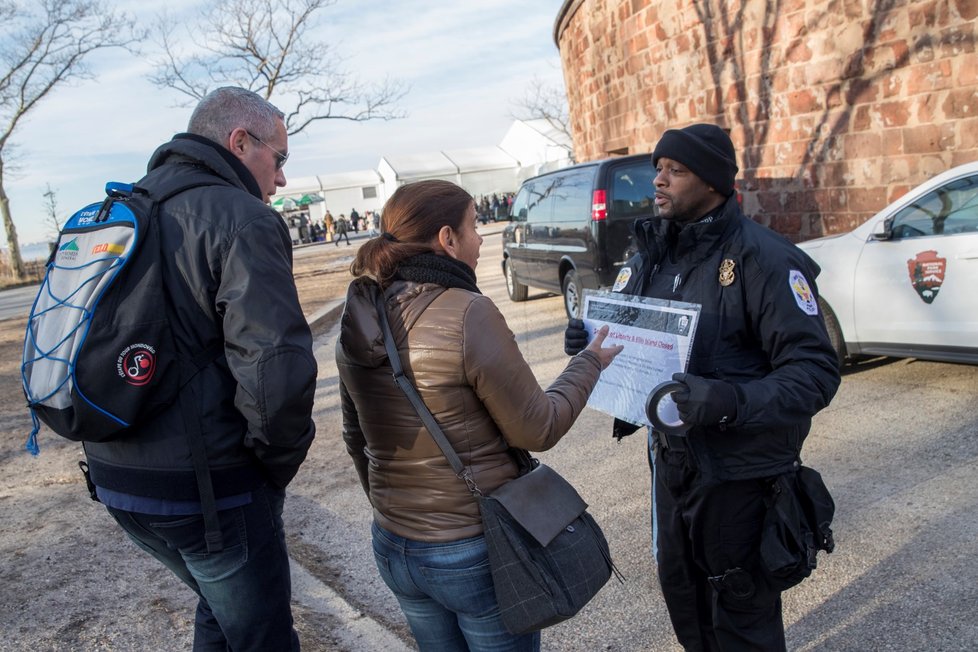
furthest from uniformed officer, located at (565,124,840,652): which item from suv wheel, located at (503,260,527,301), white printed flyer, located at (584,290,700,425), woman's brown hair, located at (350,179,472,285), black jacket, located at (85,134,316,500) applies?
suv wheel, located at (503,260,527,301)

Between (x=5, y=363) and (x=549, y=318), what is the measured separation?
778 centimetres

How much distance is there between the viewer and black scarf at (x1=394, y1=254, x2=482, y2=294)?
77.0 inches

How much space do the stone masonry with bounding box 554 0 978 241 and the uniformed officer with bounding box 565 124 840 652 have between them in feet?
22.2

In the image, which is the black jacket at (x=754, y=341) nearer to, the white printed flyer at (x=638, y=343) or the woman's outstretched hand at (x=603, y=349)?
the white printed flyer at (x=638, y=343)

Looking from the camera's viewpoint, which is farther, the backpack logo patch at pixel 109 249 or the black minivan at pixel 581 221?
the black minivan at pixel 581 221

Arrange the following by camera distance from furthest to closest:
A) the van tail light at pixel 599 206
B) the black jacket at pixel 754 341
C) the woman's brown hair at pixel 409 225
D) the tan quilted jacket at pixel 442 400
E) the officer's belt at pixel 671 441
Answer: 1. the van tail light at pixel 599 206
2. the officer's belt at pixel 671 441
3. the black jacket at pixel 754 341
4. the woman's brown hair at pixel 409 225
5. the tan quilted jacket at pixel 442 400

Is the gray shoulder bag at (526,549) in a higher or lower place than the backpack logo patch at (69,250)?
lower

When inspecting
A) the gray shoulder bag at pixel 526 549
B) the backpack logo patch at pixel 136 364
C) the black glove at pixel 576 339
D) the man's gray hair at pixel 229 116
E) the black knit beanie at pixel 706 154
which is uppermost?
the man's gray hair at pixel 229 116

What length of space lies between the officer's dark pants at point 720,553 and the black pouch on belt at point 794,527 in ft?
0.19

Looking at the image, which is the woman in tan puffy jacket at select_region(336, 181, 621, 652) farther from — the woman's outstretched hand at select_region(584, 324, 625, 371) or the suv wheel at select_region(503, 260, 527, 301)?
the suv wheel at select_region(503, 260, 527, 301)

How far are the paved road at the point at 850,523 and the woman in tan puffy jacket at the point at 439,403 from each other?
136 centimetres

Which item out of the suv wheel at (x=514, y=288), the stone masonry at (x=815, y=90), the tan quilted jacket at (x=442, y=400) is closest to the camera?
the tan quilted jacket at (x=442, y=400)

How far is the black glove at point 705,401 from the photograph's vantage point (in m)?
2.05

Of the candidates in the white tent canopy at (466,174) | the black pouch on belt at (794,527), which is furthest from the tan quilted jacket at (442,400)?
the white tent canopy at (466,174)
